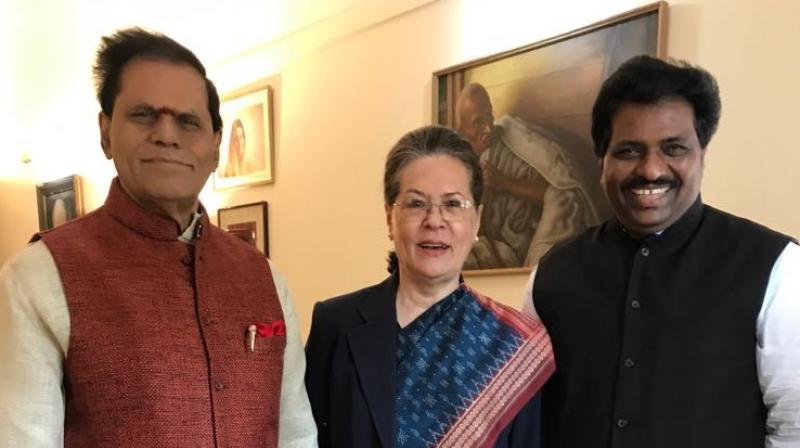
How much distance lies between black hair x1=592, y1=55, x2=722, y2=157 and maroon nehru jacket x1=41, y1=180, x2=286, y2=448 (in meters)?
0.81

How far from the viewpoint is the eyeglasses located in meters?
1.36

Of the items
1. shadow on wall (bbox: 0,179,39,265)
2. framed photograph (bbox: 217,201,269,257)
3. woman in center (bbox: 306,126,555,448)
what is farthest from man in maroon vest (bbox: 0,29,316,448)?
shadow on wall (bbox: 0,179,39,265)

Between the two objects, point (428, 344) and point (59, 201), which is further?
point (59, 201)

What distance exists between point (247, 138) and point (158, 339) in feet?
8.62

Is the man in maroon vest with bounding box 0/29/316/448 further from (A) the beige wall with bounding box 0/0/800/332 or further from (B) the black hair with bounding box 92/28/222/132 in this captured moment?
(A) the beige wall with bounding box 0/0/800/332

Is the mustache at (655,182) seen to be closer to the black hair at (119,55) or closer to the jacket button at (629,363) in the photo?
the jacket button at (629,363)

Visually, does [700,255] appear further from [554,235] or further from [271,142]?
[271,142]

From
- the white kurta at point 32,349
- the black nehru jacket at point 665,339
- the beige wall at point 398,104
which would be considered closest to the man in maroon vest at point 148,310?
the white kurta at point 32,349

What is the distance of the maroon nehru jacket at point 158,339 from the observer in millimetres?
1063

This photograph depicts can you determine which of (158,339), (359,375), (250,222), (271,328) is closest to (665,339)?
(359,375)

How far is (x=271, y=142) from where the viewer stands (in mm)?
3506

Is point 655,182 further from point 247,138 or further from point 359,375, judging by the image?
point 247,138

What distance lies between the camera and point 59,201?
17.1ft

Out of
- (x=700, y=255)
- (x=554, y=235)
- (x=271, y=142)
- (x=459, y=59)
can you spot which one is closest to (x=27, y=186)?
(x=271, y=142)
